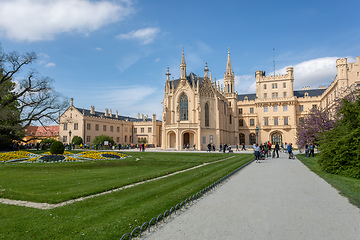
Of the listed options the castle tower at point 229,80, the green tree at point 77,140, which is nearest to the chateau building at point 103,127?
the green tree at point 77,140

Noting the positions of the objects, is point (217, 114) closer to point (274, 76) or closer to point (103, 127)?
point (274, 76)

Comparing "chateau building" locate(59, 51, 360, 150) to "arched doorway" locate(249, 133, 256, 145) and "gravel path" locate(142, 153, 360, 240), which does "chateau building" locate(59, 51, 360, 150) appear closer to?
"arched doorway" locate(249, 133, 256, 145)

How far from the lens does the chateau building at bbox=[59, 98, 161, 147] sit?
193 ft

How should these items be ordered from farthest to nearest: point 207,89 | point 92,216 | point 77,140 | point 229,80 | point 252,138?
point 229,80
point 252,138
point 77,140
point 207,89
point 92,216

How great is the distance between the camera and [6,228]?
18.6 feet

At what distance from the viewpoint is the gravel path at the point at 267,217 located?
5.57m

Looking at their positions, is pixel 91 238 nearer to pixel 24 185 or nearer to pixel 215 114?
pixel 24 185

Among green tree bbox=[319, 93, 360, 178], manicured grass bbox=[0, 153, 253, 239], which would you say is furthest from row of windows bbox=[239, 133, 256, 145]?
manicured grass bbox=[0, 153, 253, 239]

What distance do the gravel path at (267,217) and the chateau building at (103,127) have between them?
47010 mm

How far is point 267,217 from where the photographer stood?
6.80 metres

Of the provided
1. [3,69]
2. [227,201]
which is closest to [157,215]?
[227,201]

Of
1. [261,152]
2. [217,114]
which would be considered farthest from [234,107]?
[261,152]

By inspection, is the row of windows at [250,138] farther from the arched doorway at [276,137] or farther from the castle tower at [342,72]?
the castle tower at [342,72]

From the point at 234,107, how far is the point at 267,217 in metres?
61.5
